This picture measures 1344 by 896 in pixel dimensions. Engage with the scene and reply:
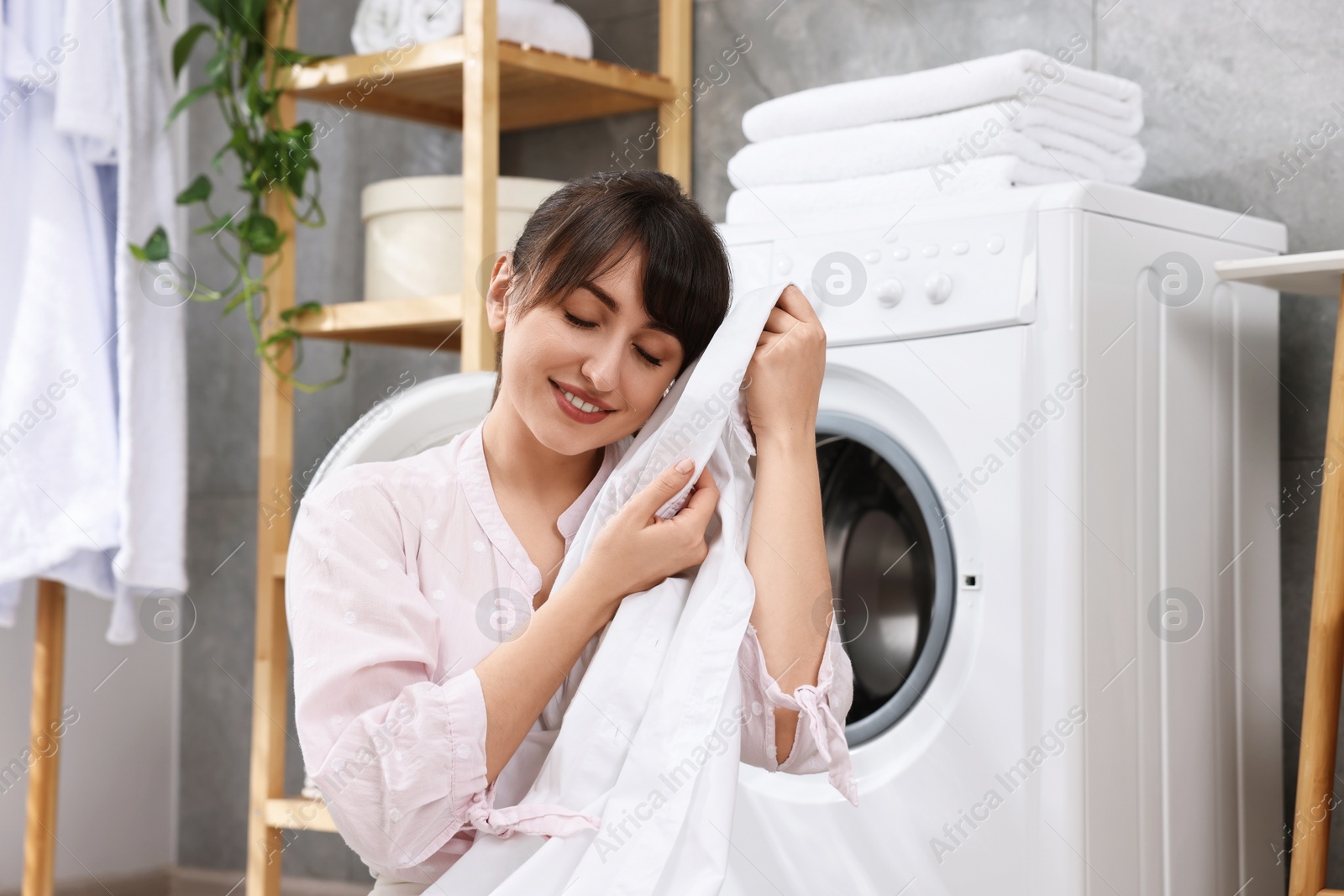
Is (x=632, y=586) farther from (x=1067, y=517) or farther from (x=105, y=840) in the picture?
(x=105, y=840)

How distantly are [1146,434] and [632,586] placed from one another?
76 cm

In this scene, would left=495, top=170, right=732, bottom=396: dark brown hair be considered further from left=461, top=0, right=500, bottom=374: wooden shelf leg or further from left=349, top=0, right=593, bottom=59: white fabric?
left=349, top=0, right=593, bottom=59: white fabric

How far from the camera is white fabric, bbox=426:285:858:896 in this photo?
0.93m

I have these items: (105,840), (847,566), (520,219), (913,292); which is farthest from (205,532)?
(913,292)

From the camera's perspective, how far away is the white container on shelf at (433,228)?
203cm

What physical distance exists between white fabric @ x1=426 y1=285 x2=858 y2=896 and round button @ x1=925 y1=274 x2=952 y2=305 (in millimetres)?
478

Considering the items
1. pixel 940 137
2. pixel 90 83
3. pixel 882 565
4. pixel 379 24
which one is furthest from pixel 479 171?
pixel 882 565

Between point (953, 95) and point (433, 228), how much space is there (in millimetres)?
827

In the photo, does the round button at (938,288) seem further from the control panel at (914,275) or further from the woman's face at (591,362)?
the woman's face at (591,362)

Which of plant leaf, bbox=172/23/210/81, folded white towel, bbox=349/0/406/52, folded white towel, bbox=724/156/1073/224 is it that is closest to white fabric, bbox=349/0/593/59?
folded white towel, bbox=349/0/406/52

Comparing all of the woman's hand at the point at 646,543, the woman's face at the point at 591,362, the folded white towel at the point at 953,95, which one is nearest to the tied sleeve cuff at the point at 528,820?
the woman's hand at the point at 646,543

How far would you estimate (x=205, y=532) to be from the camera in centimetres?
262

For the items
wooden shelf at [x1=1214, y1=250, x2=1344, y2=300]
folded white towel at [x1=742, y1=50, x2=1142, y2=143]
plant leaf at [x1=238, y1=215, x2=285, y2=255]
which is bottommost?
wooden shelf at [x1=1214, y1=250, x2=1344, y2=300]

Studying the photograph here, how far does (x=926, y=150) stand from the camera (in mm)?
1626
